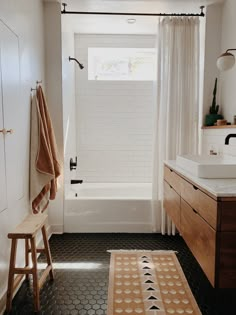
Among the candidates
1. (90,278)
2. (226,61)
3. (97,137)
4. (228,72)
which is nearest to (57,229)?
(90,278)

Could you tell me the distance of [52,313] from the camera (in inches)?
64.9

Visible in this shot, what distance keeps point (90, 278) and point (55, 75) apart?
200 cm

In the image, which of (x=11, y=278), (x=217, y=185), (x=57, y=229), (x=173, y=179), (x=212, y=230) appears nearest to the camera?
(x=212, y=230)

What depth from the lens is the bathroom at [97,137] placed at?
1.91 metres

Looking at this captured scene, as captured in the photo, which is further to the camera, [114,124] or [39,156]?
[114,124]

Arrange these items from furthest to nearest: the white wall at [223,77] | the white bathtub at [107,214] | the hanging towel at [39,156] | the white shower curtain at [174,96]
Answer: the white bathtub at [107,214] < the white shower curtain at [174,96] < the white wall at [223,77] < the hanging towel at [39,156]

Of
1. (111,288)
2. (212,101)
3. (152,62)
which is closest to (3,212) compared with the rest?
(111,288)

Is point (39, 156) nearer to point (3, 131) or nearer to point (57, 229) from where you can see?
point (3, 131)

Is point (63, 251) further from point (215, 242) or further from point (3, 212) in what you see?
point (215, 242)

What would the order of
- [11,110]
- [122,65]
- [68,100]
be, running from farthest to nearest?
[122,65]
[68,100]
[11,110]

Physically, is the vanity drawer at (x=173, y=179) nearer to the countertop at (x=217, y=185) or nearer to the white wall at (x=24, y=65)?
the countertop at (x=217, y=185)

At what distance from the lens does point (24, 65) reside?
2082 mm

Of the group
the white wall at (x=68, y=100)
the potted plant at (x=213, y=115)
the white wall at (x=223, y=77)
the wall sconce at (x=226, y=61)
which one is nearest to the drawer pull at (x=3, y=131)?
the white wall at (x=68, y=100)

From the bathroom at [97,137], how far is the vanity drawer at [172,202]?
1.19 feet
